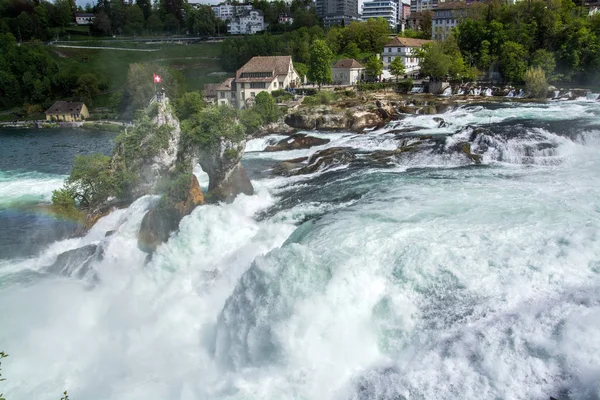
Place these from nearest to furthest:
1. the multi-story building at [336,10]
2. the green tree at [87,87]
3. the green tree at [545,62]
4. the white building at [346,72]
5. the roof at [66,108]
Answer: the green tree at [545,62] < the white building at [346,72] < the roof at [66,108] < the green tree at [87,87] < the multi-story building at [336,10]

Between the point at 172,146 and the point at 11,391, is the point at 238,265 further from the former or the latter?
the point at 172,146

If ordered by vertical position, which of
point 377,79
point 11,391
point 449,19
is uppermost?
point 449,19

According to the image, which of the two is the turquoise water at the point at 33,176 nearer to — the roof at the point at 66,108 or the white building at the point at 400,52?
the roof at the point at 66,108

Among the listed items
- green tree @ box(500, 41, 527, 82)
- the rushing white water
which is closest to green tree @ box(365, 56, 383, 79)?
green tree @ box(500, 41, 527, 82)

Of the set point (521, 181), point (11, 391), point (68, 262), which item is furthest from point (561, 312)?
point (68, 262)

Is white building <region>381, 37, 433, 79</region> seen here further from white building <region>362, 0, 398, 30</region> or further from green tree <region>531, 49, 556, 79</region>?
white building <region>362, 0, 398, 30</region>

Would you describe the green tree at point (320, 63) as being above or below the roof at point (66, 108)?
above

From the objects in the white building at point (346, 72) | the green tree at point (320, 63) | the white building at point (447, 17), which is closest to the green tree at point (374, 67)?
the white building at point (346, 72)
